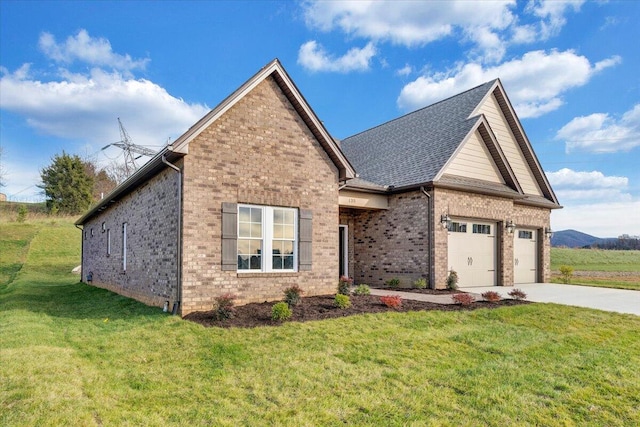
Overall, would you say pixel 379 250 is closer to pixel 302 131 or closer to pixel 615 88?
pixel 302 131

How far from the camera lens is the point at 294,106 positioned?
1009 cm

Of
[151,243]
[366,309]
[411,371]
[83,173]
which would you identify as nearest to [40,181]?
[83,173]

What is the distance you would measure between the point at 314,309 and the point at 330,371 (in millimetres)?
3125

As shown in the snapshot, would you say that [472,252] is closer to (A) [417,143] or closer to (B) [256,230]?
(A) [417,143]

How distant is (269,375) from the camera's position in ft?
17.3

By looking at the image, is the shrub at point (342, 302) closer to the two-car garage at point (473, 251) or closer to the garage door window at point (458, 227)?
the two-car garage at point (473, 251)

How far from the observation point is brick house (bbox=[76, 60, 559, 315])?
8695 millimetres

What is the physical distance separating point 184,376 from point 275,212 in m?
4.98

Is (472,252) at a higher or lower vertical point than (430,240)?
lower

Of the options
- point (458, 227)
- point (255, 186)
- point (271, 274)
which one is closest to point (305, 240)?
point (271, 274)

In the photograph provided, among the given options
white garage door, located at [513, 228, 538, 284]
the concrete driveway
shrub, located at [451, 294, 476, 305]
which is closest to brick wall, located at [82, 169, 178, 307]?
shrub, located at [451, 294, 476, 305]

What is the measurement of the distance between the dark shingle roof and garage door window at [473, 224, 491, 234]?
2923 millimetres

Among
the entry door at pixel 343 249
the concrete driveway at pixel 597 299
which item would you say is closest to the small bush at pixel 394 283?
the entry door at pixel 343 249

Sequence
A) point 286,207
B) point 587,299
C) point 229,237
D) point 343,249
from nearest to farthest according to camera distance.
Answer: point 229,237
point 286,207
point 587,299
point 343,249
